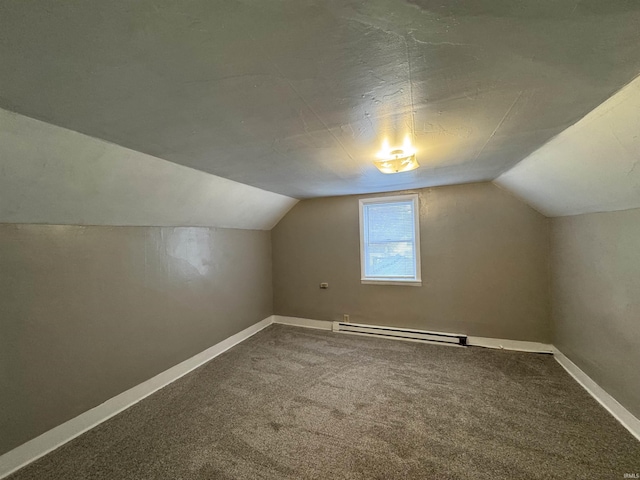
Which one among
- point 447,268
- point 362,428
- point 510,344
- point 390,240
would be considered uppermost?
point 390,240

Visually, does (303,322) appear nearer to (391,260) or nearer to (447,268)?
(391,260)

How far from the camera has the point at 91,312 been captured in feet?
7.00

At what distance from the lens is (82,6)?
0.68m

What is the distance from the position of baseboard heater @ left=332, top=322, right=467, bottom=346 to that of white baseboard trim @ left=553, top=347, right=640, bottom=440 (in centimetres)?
98

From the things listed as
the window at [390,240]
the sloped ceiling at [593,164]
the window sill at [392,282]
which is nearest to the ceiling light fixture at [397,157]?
the sloped ceiling at [593,164]

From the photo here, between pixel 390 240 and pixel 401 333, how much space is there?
1.34 meters

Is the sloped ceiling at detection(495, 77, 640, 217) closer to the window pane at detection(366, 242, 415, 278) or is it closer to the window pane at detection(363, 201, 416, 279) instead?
the window pane at detection(363, 201, 416, 279)

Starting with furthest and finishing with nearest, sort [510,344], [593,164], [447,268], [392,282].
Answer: [392,282], [447,268], [510,344], [593,164]

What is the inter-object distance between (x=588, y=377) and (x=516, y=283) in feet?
3.63

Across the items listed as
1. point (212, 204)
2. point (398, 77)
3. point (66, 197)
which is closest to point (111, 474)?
point (66, 197)

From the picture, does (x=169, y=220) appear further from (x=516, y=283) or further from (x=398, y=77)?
(x=516, y=283)

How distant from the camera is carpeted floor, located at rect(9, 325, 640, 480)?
163 centimetres

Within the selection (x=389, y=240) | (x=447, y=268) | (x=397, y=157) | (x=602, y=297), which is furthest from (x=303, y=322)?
(x=602, y=297)

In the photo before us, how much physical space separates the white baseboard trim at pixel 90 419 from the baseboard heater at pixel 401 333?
1.89 meters
